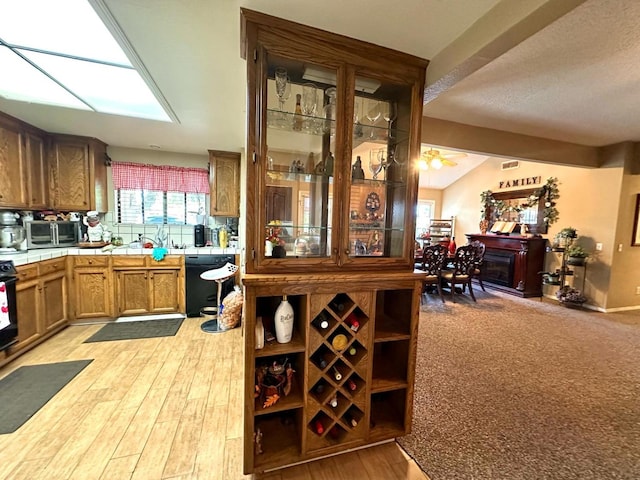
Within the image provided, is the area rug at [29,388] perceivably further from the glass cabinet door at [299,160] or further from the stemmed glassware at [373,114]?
the stemmed glassware at [373,114]

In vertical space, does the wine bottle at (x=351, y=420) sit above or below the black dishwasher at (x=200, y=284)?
below

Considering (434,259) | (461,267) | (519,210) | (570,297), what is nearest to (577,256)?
(570,297)

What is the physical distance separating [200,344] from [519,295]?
18.6 feet

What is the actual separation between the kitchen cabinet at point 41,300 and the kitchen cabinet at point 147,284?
506 millimetres

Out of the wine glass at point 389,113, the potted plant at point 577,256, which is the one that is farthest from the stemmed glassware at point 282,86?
the potted plant at point 577,256

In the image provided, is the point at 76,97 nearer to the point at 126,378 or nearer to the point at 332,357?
the point at 126,378

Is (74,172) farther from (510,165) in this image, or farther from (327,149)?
(510,165)

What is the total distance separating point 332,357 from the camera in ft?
4.97

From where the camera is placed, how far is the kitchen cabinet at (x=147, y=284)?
3424 millimetres

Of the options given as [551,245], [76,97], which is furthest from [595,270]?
[76,97]

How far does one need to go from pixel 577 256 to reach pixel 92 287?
283 inches

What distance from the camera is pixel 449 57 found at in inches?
57.4

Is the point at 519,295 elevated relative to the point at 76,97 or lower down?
lower down

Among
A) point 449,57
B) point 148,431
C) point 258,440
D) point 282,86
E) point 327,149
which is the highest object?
point 449,57
